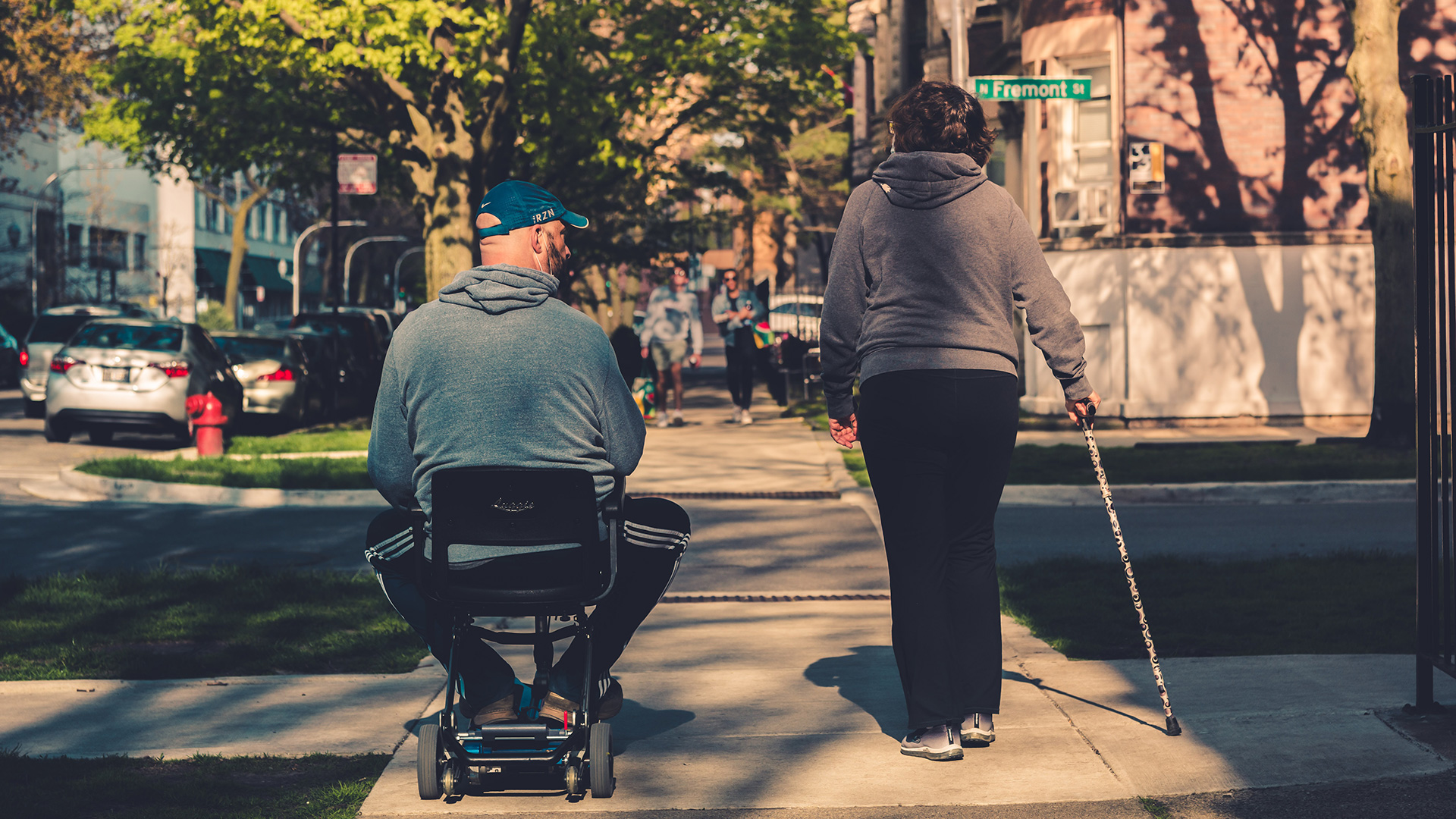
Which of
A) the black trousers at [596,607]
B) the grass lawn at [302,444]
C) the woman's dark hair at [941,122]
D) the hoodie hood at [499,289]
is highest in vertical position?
the woman's dark hair at [941,122]

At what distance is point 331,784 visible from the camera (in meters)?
4.41

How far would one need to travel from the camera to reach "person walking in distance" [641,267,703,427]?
1872 centimetres

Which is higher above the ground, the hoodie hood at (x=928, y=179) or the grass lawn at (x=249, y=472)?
the hoodie hood at (x=928, y=179)

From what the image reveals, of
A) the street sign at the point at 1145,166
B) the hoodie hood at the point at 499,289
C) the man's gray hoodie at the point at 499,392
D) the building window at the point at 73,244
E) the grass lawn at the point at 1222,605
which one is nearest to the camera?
the man's gray hoodie at the point at 499,392

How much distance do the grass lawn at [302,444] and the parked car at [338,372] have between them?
11.9 ft

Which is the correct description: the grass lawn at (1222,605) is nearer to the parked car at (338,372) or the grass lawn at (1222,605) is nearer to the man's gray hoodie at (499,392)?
the man's gray hoodie at (499,392)

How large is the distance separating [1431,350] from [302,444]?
572 inches

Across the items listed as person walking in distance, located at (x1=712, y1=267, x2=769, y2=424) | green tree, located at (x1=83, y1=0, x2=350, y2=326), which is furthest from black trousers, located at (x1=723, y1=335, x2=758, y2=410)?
green tree, located at (x1=83, y1=0, x2=350, y2=326)

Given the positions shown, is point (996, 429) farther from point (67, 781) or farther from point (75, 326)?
point (75, 326)

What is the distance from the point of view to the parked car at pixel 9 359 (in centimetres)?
3288

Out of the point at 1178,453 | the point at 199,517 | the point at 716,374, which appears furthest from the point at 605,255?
the point at 199,517

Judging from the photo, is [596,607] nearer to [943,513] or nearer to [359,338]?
[943,513]

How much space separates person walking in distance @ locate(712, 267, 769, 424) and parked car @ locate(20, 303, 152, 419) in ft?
26.5

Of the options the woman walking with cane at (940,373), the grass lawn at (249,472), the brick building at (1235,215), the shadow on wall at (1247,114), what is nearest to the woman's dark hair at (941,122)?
the woman walking with cane at (940,373)
